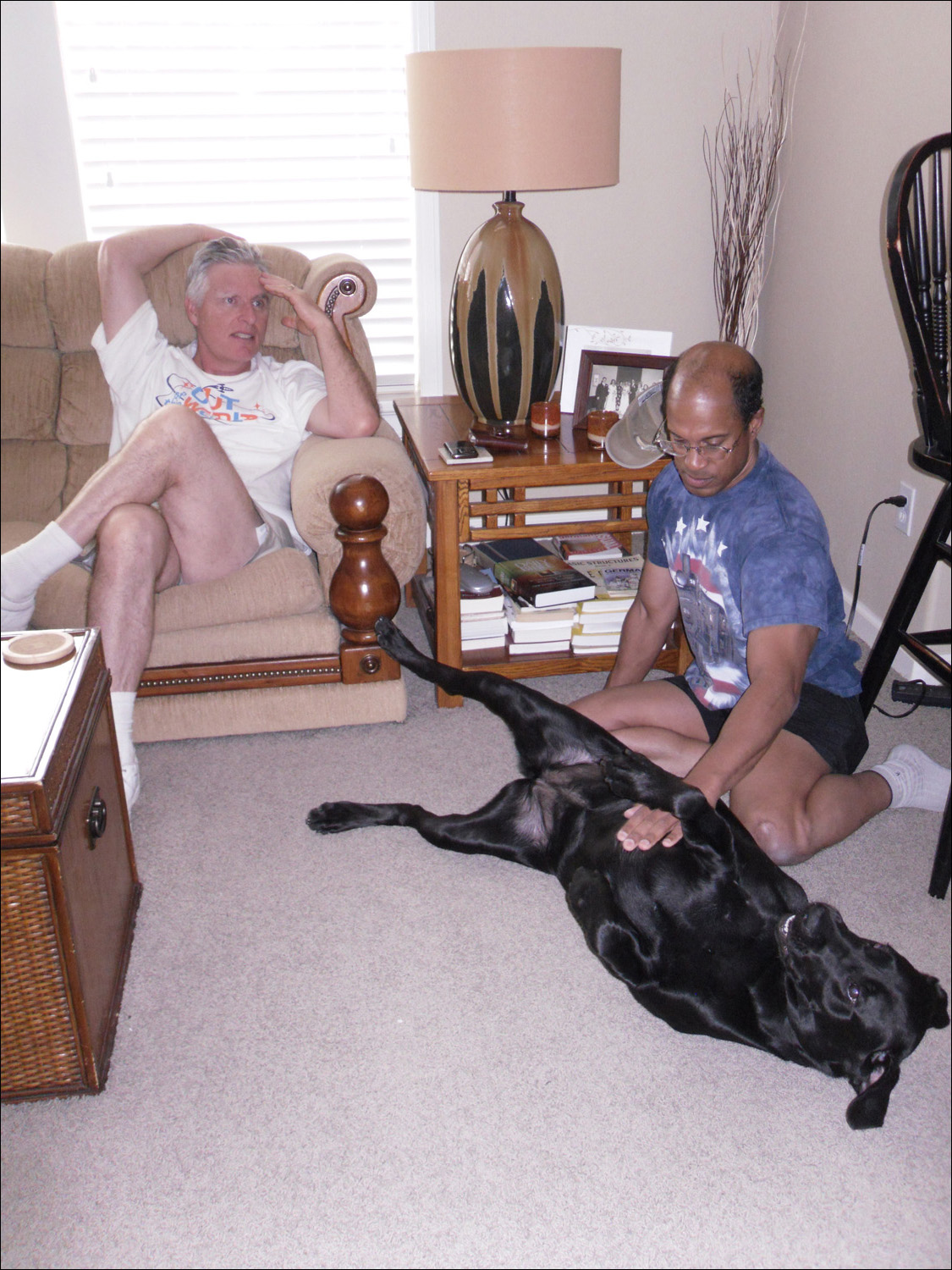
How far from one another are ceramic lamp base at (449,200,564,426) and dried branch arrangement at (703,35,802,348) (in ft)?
2.95

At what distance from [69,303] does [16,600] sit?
868mm

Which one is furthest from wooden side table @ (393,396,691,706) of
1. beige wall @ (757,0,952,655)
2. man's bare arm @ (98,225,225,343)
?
man's bare arm @ (98,225,225,343)

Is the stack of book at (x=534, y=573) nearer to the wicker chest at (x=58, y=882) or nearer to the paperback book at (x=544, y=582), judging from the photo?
the paperback book at (x=544, y=582)

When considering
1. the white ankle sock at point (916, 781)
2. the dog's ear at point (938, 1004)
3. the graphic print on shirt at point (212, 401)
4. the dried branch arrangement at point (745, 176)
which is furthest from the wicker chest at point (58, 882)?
the dried branch arrangement at point (745, 176)

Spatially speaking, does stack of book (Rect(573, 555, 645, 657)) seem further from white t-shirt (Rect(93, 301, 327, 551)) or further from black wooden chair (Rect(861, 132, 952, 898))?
black wooden chair (Rect(861, 132, 952, 898))

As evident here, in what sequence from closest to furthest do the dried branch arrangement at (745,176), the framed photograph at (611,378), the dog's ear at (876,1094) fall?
the dog's ear at (876,1094), the framed photograph at (611,378), the dried branch arrangement at (745,176)

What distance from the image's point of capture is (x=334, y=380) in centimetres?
232

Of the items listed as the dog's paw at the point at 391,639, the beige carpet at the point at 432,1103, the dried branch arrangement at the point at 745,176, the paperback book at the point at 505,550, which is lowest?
the beige carpet at the point at 432,1103

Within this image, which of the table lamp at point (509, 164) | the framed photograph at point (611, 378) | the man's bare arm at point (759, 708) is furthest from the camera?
the framed photograph at point (611, 378)

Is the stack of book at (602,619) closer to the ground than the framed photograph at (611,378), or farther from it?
closer to the ground

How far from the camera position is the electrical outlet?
2.40m

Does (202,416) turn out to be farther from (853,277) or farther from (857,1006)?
A: (857,1006)

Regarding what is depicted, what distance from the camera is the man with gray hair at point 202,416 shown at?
2.04m

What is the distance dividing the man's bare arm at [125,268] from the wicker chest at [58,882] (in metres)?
1.07
